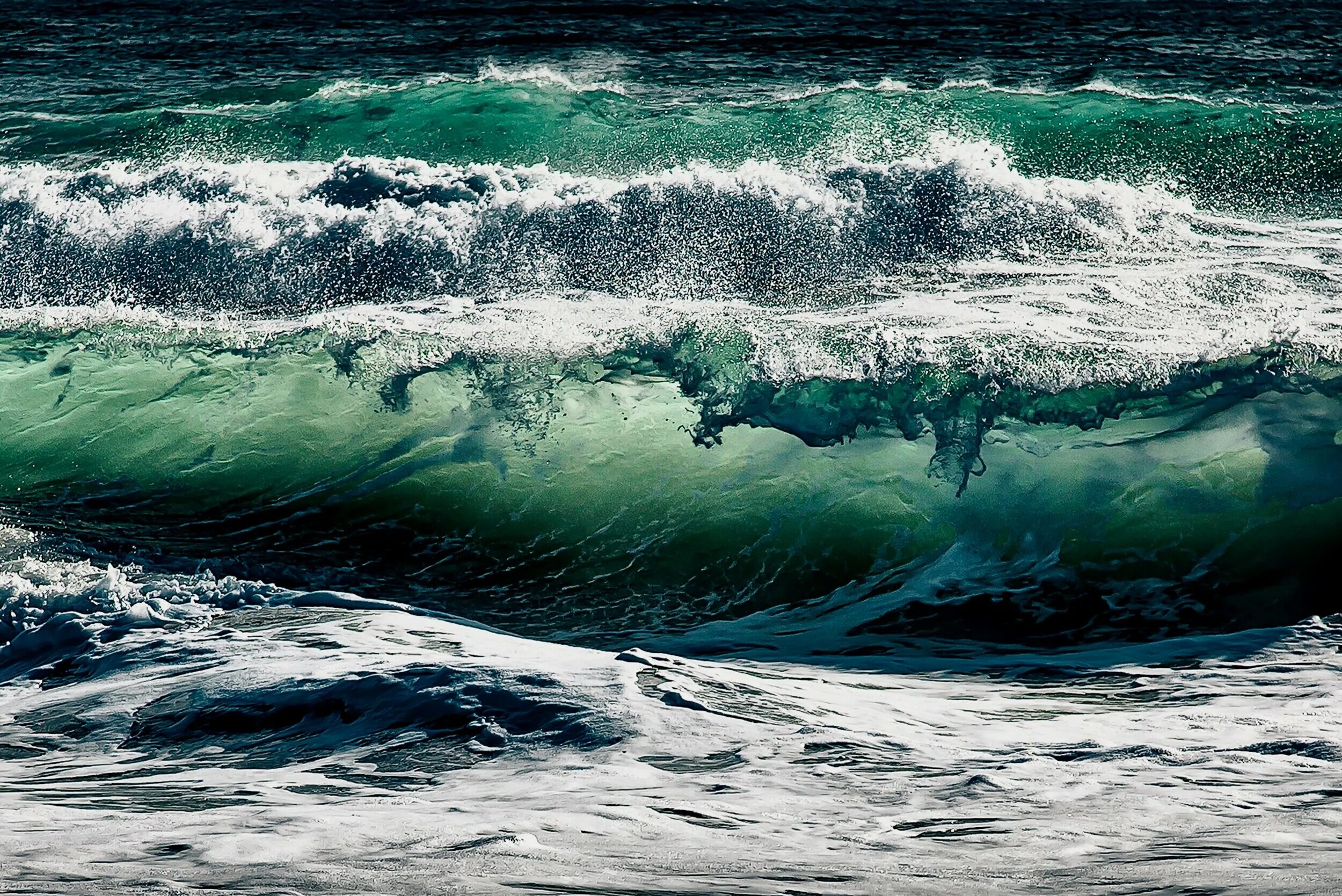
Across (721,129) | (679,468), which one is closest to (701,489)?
(679,468)

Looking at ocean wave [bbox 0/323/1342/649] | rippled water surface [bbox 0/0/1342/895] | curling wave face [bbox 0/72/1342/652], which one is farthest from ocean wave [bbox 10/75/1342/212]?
ocean wave [bbox 0/323/1342/649]

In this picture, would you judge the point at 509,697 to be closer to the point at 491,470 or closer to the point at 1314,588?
the point at 491,470

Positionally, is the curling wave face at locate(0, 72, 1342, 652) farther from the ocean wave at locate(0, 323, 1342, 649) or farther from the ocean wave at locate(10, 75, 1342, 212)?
the ocean wave at locate(10, 75, 1342, 212)

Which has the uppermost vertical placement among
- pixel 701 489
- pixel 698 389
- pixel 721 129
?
pixel 721 129

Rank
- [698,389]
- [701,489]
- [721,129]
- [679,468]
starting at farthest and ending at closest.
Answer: [721,129] < [698,389] < [679,468] < [701,489]

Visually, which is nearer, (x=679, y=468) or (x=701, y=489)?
(x=701, y=489)

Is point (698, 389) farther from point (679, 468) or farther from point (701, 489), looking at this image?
point (701, 489)

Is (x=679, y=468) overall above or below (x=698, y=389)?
below

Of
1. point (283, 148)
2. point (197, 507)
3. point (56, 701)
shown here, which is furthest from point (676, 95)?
point (56, 701)

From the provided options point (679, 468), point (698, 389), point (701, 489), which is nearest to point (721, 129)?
point (698, 389)

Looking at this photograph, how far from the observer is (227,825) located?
3.71 m

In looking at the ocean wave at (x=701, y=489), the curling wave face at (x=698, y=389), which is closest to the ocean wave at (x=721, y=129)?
the curling wave face at (x=698, y=389)

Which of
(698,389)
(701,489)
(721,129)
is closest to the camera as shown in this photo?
(701,489)

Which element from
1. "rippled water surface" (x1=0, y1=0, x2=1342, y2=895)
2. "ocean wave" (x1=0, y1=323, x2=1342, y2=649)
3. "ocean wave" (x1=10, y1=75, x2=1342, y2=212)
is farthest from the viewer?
"ocean wave" (x1=10, y1=75, x2=1342, y2=212)
